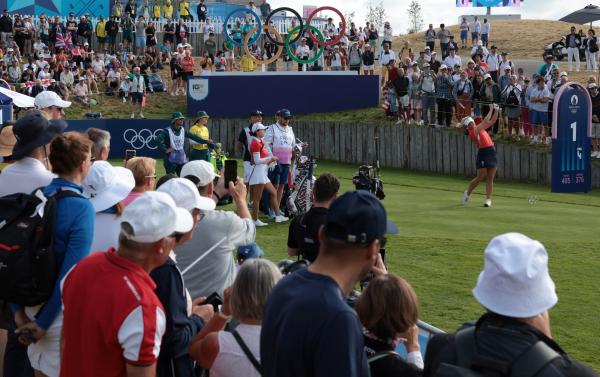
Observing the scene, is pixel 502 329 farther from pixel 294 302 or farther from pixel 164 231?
pixel 164 231

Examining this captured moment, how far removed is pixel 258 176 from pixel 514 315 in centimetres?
1386

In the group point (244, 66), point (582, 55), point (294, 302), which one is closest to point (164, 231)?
A: point (294, 302)

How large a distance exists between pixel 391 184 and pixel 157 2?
2733 cm

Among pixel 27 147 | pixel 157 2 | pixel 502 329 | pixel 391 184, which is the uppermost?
pixel 157 2

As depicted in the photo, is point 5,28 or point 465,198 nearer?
point 465,198

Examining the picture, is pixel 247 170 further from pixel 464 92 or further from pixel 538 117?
pixel 464 92

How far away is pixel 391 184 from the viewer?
85.0ft

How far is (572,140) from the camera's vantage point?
82.7ft

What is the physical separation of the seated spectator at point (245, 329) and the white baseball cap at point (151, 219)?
0.51 meters

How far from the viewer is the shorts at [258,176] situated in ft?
57.0

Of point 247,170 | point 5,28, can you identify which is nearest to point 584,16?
point 5,28

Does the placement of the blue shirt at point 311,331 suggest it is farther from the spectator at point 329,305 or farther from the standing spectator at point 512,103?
the standing spectator at point 512,103

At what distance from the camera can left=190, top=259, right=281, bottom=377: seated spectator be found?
496 centimetres

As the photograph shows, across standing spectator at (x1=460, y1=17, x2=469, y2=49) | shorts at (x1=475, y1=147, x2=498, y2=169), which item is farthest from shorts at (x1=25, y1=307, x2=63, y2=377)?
standing spectator at (x1=460, y1=17, x2=469, y2=49)
